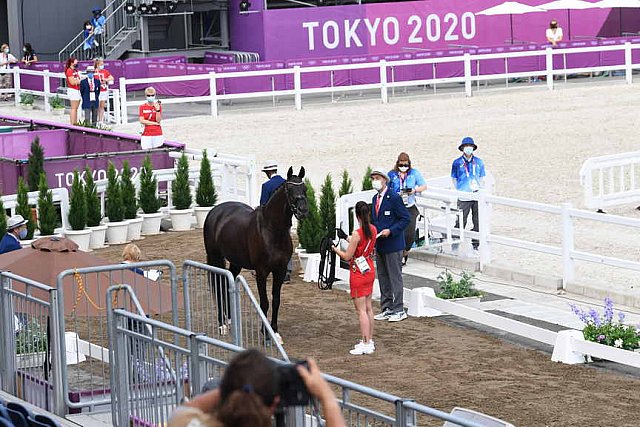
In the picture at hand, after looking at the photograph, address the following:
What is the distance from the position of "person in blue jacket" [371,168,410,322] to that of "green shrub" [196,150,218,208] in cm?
707

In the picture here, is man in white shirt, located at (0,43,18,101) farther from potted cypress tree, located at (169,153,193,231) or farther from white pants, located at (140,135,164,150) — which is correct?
potted cypress tree, located at (169,153,193,231)

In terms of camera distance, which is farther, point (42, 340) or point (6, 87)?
point (6, 87)

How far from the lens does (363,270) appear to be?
15102 millimetres

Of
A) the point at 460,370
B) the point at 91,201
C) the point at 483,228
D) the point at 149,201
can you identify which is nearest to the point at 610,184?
the point at 483,228

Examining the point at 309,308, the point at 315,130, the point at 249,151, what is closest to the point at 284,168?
the point at 249,151

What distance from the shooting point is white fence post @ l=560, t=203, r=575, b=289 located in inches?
697

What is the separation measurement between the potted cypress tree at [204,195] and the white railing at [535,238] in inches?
147

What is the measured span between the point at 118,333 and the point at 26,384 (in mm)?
1928

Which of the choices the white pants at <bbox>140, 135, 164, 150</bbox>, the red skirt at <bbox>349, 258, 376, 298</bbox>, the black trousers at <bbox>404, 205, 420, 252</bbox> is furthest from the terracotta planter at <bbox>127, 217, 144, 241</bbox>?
the red skirt at <bbox>349, 258, 376, 298</bbox>

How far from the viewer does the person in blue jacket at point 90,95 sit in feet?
109

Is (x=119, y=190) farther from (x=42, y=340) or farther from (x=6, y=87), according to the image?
(x=6, y=87)

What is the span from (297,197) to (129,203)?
7734 mm

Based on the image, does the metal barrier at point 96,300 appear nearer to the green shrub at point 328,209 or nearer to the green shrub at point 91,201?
the green shrub at point 328,209

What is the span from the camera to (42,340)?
1224 cm
